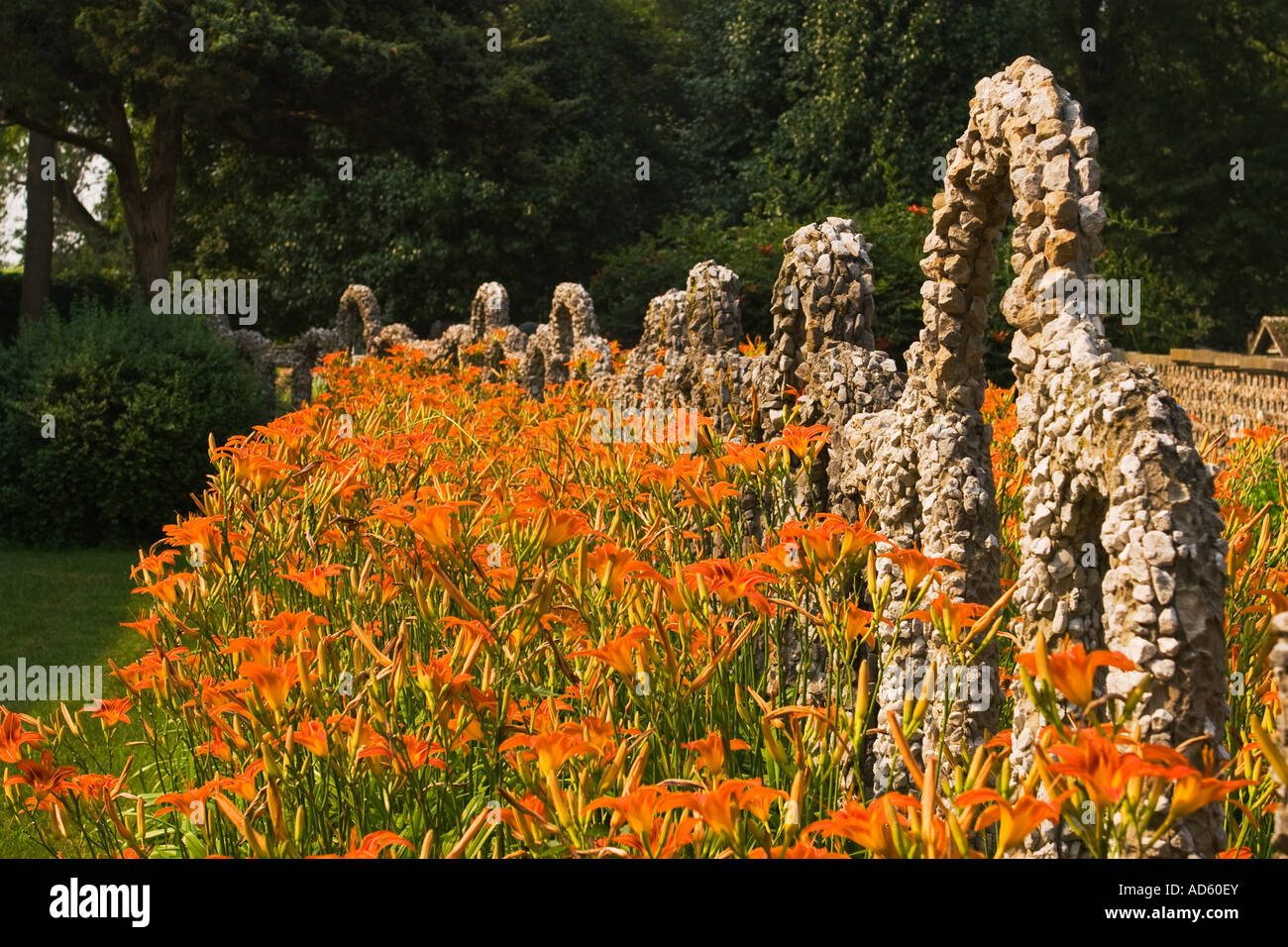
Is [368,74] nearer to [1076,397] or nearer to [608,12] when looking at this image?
[608,12]

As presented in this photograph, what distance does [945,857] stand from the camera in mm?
1340

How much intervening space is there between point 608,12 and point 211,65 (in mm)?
11977

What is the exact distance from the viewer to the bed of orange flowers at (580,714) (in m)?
1.45

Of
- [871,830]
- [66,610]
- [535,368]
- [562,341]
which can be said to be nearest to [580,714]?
[871,830]

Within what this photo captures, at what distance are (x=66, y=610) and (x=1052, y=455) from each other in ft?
23.5

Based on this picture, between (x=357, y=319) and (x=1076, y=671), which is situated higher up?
(x=357, y=319)

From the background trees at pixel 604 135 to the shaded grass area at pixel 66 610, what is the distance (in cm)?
724

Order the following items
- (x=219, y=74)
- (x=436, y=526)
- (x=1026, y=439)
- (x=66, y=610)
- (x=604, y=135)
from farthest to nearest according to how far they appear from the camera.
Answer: (x=604, y=135) < (x=219, y=74) < (x=66, y=610) < (x=436, y=526) < (x=1026, y=439)

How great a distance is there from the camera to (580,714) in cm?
243

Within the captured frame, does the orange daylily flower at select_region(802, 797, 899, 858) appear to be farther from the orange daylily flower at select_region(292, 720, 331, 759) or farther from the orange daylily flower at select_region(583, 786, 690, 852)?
the orange daylily flower at select_region(292, 720, 331, 759)

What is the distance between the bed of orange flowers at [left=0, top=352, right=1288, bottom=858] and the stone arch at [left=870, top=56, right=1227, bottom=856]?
0.08 metres

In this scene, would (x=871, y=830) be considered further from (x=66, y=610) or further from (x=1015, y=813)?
(x=66, y=610)

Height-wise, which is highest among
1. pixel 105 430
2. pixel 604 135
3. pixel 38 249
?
pixel 604 135
